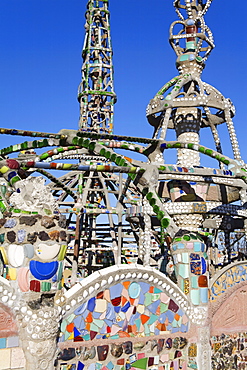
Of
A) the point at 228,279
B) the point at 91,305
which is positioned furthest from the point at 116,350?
the point at 228,279

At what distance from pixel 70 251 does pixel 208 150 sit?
1157 centimetres

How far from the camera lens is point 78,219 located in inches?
600

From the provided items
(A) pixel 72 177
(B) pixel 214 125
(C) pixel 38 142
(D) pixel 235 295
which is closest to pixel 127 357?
(D) pixel 235 295

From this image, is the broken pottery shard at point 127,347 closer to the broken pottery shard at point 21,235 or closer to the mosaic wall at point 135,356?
the mosaic wall at point 135,356

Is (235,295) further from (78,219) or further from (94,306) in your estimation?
(78,219)

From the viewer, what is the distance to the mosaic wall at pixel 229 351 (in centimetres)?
645

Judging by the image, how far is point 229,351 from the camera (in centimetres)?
667

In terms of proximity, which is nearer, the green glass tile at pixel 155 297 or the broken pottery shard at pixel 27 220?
the broken pottery shard at pixel 27 220

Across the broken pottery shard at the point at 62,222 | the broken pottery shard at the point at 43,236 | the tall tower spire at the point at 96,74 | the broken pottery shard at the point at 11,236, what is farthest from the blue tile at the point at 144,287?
the tall tower spire at the point at 96,74

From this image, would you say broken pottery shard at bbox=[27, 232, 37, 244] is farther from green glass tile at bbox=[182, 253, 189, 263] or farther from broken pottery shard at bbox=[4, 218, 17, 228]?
green glass tile at bbox=[182, 253, 189, 263]

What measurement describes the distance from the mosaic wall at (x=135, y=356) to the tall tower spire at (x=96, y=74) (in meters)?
13.3

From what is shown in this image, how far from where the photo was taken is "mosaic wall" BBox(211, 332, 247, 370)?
6453 millimetres

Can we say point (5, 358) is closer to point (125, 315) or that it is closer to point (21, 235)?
point (21, 235)

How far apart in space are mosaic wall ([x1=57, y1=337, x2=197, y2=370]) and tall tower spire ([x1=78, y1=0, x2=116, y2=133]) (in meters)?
13.3
